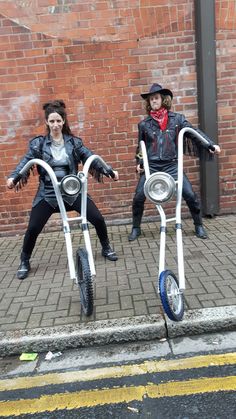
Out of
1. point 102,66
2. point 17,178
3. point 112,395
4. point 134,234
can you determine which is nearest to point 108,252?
point 134,234

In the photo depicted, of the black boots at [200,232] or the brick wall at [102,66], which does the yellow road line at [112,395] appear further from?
the brick wall at [102,66]

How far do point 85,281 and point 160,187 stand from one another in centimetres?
94

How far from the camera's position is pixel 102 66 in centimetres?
586

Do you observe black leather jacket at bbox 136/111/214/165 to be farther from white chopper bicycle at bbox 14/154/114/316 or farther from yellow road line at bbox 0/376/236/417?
yellow road line at bbox 0/376/236/417

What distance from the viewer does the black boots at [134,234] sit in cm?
567

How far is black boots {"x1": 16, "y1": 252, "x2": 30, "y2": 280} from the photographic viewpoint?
15.6ft

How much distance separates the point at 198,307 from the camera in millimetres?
3717

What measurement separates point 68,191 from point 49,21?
9.65ft

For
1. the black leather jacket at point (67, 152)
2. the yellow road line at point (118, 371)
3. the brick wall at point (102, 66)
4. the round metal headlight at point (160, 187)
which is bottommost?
the yellow road line at point (118, 371)

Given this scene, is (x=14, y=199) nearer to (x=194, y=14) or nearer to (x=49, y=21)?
(x=49, y=21)

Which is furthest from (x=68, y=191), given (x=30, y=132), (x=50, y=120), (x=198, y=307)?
(x=30, y=132)

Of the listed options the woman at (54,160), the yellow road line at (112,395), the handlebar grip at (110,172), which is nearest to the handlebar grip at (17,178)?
the woman at (54,160)

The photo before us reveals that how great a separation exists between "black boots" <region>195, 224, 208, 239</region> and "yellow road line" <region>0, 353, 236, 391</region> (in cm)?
241

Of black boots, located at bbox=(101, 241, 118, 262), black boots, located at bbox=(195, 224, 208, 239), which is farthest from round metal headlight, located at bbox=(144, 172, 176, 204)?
black boots, located at bbox=(195, 224, 208, 239)
